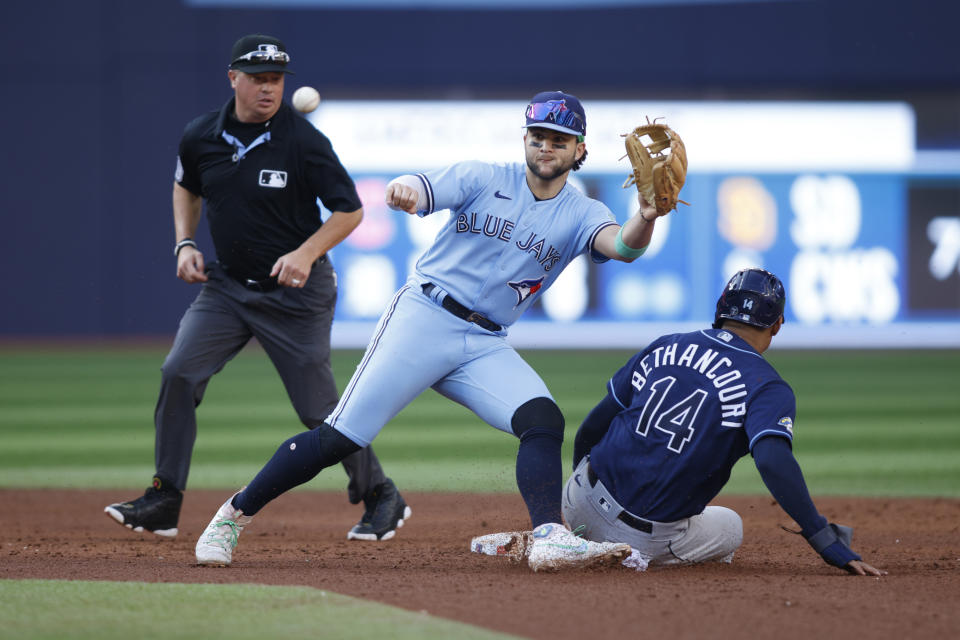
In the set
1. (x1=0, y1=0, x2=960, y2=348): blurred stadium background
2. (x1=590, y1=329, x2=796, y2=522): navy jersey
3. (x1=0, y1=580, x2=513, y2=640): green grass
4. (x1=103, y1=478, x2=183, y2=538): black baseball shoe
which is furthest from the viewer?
(x1=0, y1=0, x2=960, y2=348): blurred stadium background

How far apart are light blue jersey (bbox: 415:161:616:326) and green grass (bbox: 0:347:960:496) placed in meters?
2.81

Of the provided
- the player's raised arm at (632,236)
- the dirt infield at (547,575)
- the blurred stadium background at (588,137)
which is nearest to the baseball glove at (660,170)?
the player's raised arm at (632,236)

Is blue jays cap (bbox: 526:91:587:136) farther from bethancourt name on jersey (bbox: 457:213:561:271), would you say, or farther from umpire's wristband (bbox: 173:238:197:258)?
umpire's wristband (bbox: 173:238:197:258)

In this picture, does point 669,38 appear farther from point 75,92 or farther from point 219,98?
point 75,92

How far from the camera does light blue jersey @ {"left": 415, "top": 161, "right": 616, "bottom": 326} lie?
12.2ft

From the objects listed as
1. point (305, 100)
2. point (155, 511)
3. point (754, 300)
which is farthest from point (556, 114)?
point (155, 511)

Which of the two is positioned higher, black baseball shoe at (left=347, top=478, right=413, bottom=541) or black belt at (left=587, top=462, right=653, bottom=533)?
black belt at (left=587, top=462, right=653, bottom=533)

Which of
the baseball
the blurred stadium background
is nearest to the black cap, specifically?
the baseball

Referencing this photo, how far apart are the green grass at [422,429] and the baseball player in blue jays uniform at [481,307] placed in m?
2.77

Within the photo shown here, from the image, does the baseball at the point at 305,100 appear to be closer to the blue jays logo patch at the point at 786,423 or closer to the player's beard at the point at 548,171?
the player's beard at the point at 548,171

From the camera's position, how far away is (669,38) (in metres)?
16.3

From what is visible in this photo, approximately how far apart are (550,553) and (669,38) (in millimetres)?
13917

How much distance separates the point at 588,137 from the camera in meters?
15.5

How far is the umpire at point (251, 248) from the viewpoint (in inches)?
169
